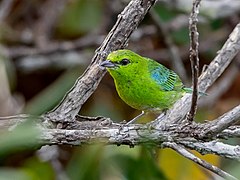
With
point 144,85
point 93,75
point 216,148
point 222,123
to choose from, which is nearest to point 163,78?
point 144,85

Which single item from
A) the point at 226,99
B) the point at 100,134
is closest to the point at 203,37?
the point at 226,99

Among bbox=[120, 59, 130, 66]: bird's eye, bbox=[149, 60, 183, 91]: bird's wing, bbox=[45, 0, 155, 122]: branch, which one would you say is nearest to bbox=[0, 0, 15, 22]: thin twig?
bbox=[149, 60, 183, 91]: bird's wing

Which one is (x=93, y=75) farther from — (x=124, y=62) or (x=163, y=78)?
(x=163, y=78)

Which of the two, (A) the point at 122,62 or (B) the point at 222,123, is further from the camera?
(A) the point at 122,62

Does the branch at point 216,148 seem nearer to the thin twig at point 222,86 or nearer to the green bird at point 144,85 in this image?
the green bird at point 144,85

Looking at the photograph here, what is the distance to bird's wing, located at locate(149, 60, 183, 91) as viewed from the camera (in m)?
3.41

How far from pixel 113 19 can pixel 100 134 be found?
3170mm

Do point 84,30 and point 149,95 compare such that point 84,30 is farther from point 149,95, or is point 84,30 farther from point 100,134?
point 100,134

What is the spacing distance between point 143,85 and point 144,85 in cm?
1

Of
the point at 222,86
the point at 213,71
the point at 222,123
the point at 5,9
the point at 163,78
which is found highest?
the point at 5,9

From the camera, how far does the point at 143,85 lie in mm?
3322

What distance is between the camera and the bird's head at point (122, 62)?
274 cm

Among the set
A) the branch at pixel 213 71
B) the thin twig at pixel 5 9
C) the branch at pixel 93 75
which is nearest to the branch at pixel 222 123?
the branch at pixel 93 75

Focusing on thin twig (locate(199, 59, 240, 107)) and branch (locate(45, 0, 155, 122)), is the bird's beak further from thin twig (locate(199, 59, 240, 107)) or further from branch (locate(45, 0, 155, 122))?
thin twig (locate(199, 59, 240, 107))
